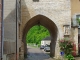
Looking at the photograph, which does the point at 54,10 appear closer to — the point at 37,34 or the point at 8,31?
the point at 8,31

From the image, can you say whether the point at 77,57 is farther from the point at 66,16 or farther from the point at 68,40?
the point at 66,16

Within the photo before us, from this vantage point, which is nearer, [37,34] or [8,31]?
[8,31]

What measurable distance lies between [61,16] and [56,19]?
706 mm

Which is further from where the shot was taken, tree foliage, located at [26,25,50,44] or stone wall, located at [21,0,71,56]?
tree foliage, located at [26,25,50,44]

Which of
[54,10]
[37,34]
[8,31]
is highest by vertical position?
[54,10]

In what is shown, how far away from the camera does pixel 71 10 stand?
31.0m

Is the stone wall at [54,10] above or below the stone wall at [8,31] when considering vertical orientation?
above

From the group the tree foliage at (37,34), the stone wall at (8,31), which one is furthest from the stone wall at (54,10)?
the tree foliage at (37,34)

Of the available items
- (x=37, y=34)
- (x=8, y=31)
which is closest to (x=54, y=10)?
(x=8, y=31)

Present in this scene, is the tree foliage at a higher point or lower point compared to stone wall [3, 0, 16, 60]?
higher

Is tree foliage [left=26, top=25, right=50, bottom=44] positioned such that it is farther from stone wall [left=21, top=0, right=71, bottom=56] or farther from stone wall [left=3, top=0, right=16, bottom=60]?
stone wall [left=3, top=0, right=16, bottom=60]

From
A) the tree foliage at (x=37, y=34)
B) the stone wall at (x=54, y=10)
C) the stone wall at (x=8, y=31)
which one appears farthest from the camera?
the tree foliage at (x=37, y=34)

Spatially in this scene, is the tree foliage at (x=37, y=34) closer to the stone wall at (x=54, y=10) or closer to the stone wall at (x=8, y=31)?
the stone wall at (x=54, y=10)

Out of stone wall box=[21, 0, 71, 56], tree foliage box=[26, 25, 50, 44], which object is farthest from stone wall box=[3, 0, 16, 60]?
tree foliage box=[26, 25, 50, 44]
